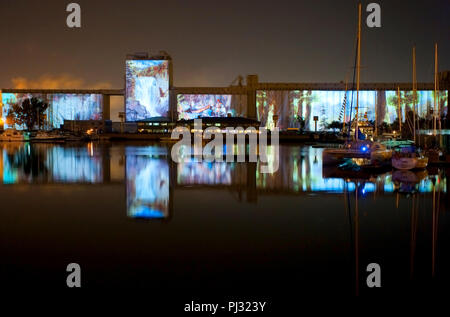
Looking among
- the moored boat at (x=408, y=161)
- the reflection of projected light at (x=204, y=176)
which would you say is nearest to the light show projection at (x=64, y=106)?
the reflection of projected light at (x=204, y=176)

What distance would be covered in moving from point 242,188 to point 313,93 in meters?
78.1

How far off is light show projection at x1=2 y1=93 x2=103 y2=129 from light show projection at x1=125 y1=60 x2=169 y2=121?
958cm

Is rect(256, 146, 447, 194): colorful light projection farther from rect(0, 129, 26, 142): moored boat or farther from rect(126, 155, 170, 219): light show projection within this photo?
rect(0, 129, 26, 142): moored boat

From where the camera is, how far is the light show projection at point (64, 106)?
95.9 metres

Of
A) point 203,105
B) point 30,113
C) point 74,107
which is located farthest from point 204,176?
point 74,107

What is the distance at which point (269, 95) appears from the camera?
91250 mm

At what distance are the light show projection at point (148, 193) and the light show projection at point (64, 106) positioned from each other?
78920 millimetres

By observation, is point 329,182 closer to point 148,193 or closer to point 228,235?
point 148,193

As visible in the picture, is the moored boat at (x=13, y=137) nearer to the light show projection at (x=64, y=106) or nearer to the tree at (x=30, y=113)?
the tree at (x=30, y=113)

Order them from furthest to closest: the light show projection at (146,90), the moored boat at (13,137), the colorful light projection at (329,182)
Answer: the light show projection at (146,90), the moored boat at (13,137), the colorful light projection at (329,182)

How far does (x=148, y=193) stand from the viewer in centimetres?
1360

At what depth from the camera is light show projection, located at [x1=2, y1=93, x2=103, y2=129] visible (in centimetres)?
9588


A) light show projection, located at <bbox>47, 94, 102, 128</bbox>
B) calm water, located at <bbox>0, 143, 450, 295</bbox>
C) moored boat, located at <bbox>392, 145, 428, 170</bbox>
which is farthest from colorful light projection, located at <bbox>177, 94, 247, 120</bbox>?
calm water, located at <bbox>0, 143, 450, 295</bbox>
